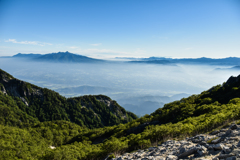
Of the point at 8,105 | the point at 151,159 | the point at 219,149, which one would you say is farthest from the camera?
the point at 8,105

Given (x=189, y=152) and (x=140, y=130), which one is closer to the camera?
(x=189, y=152)

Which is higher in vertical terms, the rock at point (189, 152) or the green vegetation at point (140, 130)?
the rock at point (189, 152)

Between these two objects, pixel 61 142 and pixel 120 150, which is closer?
pixel 120 150

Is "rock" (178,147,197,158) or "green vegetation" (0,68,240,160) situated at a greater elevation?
"rock" (178,147,197,158)

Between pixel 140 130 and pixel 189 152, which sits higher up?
pixel 189 152

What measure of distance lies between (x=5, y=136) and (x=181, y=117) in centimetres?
9144

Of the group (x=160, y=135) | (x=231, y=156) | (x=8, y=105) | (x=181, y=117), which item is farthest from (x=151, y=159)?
(x=8, y=105)

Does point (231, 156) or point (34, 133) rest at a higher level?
point (231, 156)

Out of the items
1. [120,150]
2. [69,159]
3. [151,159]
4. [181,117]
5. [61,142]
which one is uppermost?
[151,159]

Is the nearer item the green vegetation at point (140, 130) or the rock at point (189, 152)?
the rock at point (189, 152)

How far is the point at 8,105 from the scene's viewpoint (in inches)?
7052

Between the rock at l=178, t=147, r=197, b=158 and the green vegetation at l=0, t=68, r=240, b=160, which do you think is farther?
the green vegetation at l=0, t=68, r=240, b=160

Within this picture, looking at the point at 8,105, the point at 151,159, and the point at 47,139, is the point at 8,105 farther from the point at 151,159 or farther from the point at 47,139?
the point at 151,159

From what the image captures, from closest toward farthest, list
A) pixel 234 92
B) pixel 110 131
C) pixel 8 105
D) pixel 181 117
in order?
pixel 181 117 → pixel 234 92 → pixel 110 131 → pixel 8 105
